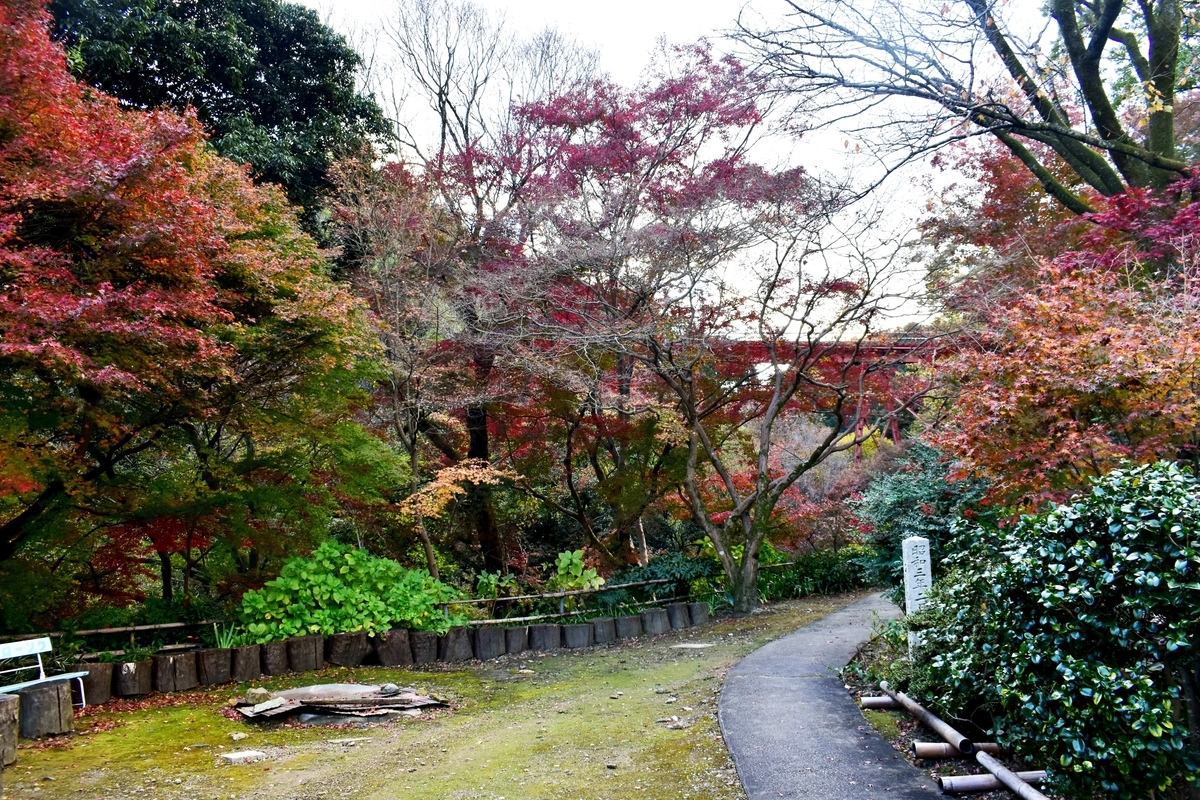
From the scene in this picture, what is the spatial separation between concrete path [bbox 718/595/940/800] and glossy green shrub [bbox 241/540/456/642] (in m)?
3.75

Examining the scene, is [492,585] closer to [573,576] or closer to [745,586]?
[573,576]

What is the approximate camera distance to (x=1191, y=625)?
267cm

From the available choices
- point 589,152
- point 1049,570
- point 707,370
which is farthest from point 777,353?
point 1049,570

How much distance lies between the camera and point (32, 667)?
6.24 metres

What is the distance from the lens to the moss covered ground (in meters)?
4.07

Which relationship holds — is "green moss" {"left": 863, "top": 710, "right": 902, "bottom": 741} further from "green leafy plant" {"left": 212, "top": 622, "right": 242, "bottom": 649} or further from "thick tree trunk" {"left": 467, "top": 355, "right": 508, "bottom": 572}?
"thick tree trunk" {"left": 467, "top": 355, "right": 508, "bottom": 572}

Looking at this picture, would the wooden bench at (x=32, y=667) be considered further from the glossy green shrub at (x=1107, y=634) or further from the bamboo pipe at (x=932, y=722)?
the glossy green shrub at (x=1107, y=634)

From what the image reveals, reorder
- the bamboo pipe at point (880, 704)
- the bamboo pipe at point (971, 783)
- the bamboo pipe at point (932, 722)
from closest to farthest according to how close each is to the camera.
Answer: the bamboo pipe at point (971, 783) → the bamboo pipe at point (932, 722) → the bamboo pipe at point (880, 704)

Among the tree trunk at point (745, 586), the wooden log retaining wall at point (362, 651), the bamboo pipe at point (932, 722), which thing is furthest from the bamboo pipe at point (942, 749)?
the tree trunk at point (745, 586)

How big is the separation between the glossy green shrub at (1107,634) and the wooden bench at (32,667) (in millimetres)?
6599

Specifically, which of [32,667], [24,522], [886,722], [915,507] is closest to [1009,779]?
[886,722]

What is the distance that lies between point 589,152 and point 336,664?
24.5 feet

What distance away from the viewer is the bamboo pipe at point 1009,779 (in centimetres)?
320

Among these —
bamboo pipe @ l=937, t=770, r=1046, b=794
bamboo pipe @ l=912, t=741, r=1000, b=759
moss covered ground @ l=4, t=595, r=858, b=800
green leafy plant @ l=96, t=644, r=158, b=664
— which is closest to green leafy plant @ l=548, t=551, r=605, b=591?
moss covered ground @ l=4, t=595, r=858, b=800
